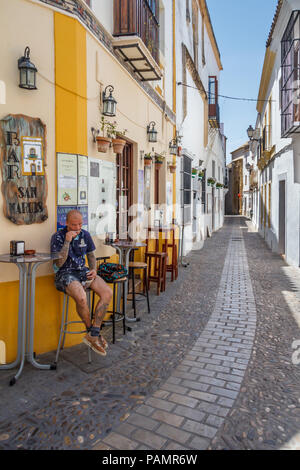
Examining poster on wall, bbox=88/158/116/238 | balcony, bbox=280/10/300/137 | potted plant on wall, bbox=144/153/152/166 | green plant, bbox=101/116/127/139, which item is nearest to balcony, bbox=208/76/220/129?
balcony, bbox=280/10/300/137

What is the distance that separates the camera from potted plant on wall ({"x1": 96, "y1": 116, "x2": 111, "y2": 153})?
16.4ft

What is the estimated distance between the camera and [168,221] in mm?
10375

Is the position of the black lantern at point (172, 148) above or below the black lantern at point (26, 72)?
above

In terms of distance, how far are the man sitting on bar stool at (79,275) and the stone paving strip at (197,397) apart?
3.11ft

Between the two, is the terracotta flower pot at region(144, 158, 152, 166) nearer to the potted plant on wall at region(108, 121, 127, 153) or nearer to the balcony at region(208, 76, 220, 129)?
the potted plant on wall at region(108, 121, 127, 153)

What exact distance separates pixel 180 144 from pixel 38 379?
8966 mm

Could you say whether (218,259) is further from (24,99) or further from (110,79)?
(24,99)

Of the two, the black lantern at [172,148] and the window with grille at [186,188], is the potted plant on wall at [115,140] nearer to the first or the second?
the black lantern at [172,148]

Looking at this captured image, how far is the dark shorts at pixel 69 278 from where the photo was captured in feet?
13.2

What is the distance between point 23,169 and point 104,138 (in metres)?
1.34

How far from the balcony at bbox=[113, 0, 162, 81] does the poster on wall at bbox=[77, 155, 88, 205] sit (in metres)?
2.23

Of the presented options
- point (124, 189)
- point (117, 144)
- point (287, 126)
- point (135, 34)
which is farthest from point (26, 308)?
point (287, 126)

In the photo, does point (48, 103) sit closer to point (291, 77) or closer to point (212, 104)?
point (291, 77)

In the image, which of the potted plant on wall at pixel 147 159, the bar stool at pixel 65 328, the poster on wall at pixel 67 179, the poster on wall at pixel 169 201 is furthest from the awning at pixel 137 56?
the bar stool at pixel 65 328
